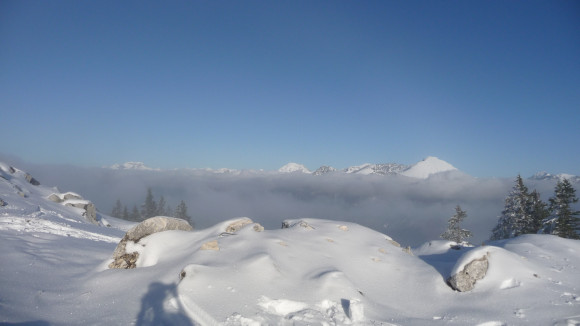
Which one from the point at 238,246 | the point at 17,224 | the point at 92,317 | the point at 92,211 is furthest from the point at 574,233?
the point at 92,211

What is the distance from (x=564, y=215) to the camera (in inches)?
1195

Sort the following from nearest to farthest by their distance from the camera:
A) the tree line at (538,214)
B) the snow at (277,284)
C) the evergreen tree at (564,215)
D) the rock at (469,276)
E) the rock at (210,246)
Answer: the snow at (277,284) → the rock at (469,276) → the rock at (210,246) → the evergreen tree at (564,215) → the tree line at (538,214)

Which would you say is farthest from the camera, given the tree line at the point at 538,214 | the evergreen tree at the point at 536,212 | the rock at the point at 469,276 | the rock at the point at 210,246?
the evergreen tree at the point at 536,212

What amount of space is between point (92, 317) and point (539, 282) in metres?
16.6

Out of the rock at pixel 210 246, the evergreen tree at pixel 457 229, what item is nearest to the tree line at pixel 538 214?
the evergreen tree at pixel 457 229

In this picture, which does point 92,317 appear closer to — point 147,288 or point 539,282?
point 147,288

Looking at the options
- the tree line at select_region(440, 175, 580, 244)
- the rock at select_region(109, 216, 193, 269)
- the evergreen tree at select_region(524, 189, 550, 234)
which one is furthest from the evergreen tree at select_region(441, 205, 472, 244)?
the rock at select_region(109, 216, 193, 269)

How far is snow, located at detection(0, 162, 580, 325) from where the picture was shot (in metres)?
8.05

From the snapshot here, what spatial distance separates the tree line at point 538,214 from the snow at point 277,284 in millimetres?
21446

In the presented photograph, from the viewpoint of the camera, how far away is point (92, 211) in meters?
44.6

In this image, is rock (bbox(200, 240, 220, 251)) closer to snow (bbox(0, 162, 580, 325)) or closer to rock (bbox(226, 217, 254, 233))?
snow (bbox(0, 162, 580, 325))

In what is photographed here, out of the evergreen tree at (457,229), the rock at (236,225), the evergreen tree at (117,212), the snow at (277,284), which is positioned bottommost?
the evergreen tree at (117,212)

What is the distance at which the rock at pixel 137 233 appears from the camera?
12.1m

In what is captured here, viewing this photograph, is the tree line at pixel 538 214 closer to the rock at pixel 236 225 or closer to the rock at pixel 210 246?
the rock at pixel 236 225
